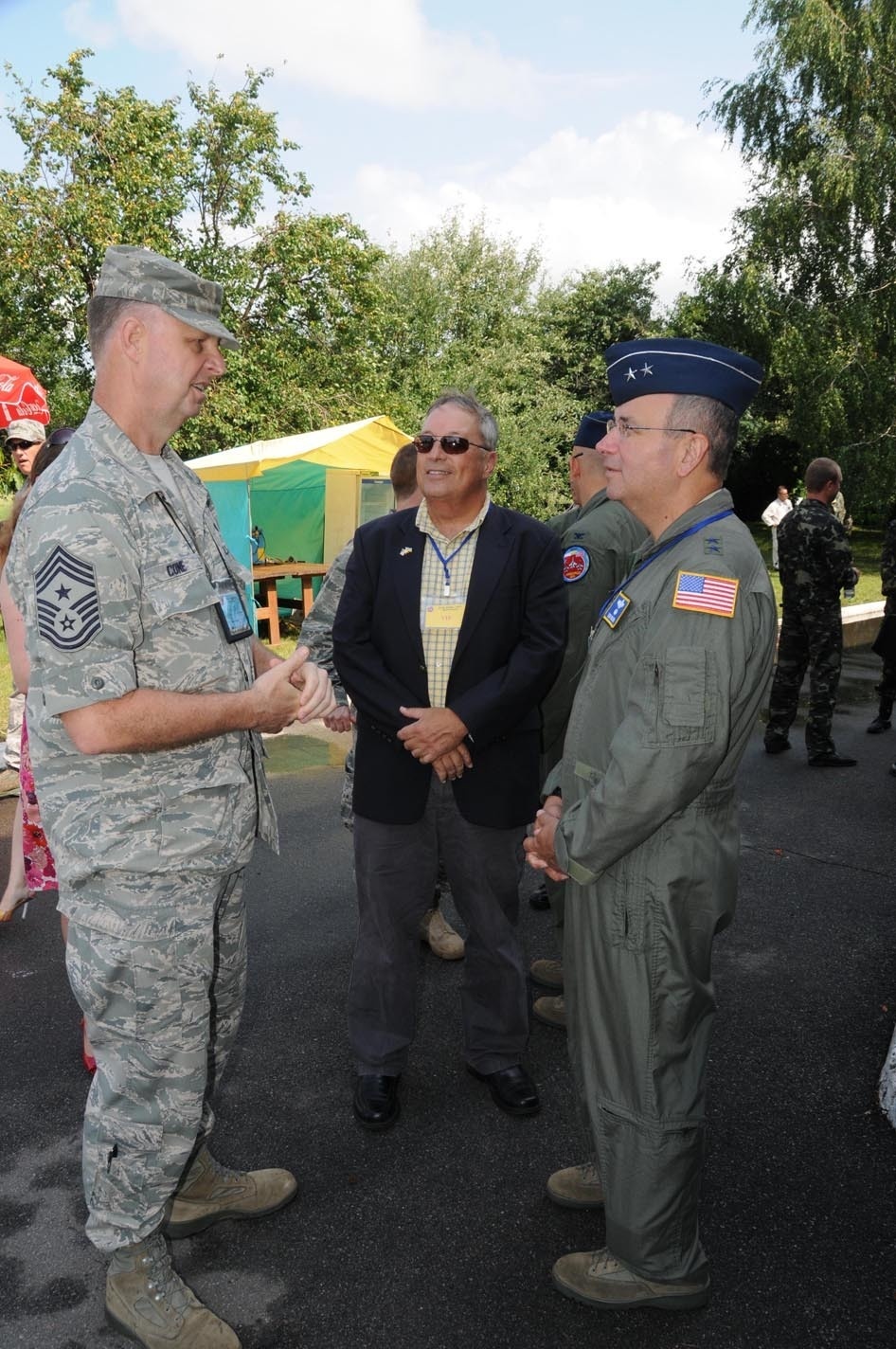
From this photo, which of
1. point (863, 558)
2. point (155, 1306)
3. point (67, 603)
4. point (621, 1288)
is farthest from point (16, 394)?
point (863, 558)

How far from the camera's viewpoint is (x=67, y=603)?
6.26 ft

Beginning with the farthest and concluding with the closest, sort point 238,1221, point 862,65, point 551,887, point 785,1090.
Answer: point 862,65 → point 551,887 → point 785,1090 → point 238,1221

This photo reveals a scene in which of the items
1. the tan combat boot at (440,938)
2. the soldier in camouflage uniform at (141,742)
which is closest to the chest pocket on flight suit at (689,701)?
the soldier in camouflage uniform at (141,742)

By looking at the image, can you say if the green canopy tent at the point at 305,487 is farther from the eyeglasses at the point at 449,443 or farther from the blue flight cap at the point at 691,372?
the blue flight cap at the point at 691,372

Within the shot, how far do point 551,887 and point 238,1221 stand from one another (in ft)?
5.55

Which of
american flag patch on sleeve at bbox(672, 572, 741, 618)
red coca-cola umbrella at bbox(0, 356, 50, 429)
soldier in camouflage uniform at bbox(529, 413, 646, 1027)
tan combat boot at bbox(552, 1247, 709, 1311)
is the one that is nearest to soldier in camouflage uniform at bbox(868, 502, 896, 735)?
soldier in camouflage uniform at bbox(529, 413, 646, 1027)

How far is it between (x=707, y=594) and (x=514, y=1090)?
187 centimetres

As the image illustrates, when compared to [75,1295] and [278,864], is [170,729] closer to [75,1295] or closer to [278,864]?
[75,1295]

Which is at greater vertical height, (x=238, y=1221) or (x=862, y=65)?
(x=862, y=65)

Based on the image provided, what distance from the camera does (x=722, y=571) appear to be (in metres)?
2.09

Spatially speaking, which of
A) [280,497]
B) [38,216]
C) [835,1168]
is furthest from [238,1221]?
[38,216]

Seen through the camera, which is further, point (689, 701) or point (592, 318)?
point (592, 318)

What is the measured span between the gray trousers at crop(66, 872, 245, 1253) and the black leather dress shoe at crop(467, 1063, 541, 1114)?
1.22 meters

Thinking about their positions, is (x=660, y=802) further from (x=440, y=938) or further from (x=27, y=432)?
(x=27, y=432)
